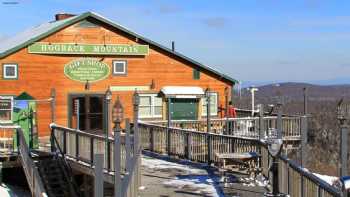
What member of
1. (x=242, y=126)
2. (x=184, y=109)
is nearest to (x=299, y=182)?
(x=242, y=126)

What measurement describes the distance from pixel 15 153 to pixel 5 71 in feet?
17.8

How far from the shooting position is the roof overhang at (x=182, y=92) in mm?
29297

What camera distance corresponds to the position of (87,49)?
1095 inches

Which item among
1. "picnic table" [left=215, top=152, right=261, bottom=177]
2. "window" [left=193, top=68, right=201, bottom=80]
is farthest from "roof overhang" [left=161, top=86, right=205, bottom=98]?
"picnic table" [left=215, top=152, right=261, bottom=177]

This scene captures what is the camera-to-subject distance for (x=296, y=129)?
28375mm

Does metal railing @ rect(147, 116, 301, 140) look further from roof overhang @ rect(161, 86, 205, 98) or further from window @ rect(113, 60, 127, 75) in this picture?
window @ rect(113, 60, 127, 75)

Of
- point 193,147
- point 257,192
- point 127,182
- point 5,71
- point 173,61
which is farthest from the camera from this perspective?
point 173,61

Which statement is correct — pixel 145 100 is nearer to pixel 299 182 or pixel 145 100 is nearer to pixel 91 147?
pixel 91 147

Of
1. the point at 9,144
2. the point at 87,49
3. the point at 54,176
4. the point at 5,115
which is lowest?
the point at 54,176

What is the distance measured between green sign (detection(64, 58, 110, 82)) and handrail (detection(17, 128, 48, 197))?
23.2 feet

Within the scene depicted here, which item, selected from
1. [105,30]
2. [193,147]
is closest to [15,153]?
[193,147]

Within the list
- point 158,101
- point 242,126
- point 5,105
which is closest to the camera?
point 5,105

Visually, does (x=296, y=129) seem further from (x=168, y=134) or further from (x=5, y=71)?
(x=5, y=71)

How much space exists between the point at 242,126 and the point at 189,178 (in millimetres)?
11051
